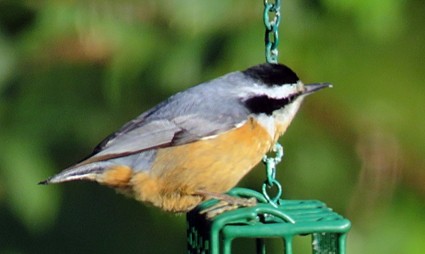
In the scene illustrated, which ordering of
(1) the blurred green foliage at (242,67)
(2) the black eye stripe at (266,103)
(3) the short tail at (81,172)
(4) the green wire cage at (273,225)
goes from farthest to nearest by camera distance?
1. (1) the blurred green foliage at (242,67)
2. (2) the black eye stripe at (266,103)
3. (3) the short tail at (81,172)
4. (4) the green wire cage at (273,225)

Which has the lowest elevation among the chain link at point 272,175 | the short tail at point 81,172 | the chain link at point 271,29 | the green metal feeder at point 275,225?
the green metal feeder at point 275,225

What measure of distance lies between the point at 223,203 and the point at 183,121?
0.83 feet

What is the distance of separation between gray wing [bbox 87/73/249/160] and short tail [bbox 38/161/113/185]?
0.03 meters

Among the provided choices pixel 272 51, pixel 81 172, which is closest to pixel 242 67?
pixel 272 51

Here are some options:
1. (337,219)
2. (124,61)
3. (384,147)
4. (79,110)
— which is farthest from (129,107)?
(337,219)

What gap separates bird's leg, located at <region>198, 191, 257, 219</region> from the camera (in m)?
3.47

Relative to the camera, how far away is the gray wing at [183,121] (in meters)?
3.53

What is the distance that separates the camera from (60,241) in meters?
5.54

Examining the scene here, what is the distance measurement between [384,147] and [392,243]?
1.02ft

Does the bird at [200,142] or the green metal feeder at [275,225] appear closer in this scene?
the green metal feeder at [275,225]

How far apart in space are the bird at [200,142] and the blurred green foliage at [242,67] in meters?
0.34

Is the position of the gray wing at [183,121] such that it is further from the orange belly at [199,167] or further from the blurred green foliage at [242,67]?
the blurred green foliage at [242,67]

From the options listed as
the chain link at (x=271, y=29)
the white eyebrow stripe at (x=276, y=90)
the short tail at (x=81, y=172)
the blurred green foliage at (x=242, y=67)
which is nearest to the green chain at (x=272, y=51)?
the chain link at (x=271, y=29)

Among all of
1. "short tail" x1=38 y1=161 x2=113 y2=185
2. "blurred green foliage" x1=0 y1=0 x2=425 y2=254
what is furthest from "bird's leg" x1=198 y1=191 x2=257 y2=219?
"blurred green foliage" x1=0 y1=0 x2=425 y2=254
